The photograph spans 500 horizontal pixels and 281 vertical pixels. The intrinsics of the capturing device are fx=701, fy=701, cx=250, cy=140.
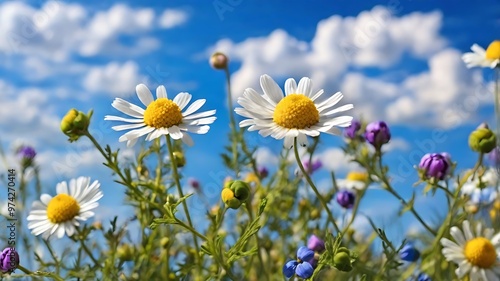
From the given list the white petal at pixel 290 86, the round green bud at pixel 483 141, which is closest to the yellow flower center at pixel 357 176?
the round green bud at pixel 483 141

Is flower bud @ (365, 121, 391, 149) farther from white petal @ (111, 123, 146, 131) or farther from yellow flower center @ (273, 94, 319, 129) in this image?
white petal @ (111, 123, 146, 131)

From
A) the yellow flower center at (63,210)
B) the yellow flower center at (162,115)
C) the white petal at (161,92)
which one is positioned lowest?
the yellow flower center at (63,210)

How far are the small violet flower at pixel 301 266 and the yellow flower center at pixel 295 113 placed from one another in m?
0.21

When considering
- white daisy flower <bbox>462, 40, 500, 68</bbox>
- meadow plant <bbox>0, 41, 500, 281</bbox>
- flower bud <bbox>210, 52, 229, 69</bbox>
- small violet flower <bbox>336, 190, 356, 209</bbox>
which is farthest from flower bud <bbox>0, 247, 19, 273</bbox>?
white daisy flower <bbox>462, 40, 500, 68</bbox>

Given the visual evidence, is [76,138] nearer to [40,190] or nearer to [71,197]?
[71,197]

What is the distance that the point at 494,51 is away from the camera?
1993 millimetres

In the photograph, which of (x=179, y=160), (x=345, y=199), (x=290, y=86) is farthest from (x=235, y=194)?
(x=345, y=199)

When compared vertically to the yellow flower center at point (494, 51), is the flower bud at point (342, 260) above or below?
below

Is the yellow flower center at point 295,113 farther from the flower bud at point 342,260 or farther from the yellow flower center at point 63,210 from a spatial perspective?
the yellow flower center at point 63,210

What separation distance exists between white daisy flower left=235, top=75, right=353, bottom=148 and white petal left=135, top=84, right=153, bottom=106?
0.70ft

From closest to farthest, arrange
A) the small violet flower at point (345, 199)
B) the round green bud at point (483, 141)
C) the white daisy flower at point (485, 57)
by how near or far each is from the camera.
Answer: the round green bud at point (483, 141)
the small violet flower at point (345, 199)
the white daisy flower at point (485, 57)

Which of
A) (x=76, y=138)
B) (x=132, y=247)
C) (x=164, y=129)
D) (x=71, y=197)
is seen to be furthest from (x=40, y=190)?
(x=164, y=129)

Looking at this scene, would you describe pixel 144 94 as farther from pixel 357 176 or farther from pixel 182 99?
pixel 357 176

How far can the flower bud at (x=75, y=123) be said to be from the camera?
1.28 m
